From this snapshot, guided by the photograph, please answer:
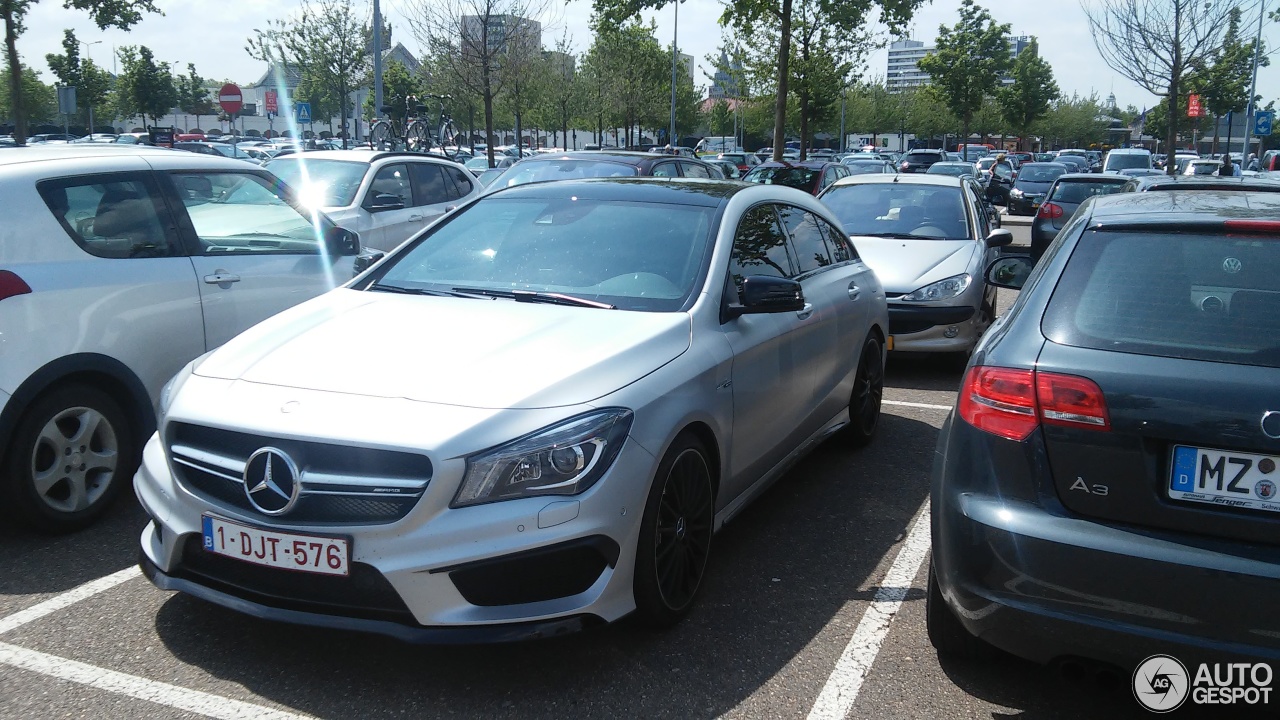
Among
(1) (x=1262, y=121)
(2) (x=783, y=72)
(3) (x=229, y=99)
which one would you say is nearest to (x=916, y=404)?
(2) (x=783, y=72)

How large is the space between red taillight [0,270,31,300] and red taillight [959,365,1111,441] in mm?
3793

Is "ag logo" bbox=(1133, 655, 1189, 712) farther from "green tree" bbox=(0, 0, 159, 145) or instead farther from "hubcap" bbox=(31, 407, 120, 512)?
"green tree" bbox=(0, 0, 159, 145)

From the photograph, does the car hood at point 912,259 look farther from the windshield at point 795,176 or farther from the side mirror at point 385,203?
the windshield at point 795,176

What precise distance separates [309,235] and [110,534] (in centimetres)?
218

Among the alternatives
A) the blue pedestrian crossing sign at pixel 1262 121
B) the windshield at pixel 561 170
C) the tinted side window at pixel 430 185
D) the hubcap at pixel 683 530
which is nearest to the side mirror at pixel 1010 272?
the hubcap at pixel 683 530

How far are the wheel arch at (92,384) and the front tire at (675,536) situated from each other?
2.74m

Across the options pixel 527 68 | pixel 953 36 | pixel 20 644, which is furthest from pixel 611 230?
A: pixel 953 36

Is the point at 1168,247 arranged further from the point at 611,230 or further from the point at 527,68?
the point at 527,68

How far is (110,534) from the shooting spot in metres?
4.61

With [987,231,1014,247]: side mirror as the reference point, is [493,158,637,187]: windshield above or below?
above

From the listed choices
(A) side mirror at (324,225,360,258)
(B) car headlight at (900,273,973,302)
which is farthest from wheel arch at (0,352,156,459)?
(B) car headlight at (900,273,973,302)

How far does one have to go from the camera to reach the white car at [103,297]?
4359 mm

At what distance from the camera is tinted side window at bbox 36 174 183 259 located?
4664 millimetres

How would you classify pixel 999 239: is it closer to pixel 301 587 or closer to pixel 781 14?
pixel 301 587
